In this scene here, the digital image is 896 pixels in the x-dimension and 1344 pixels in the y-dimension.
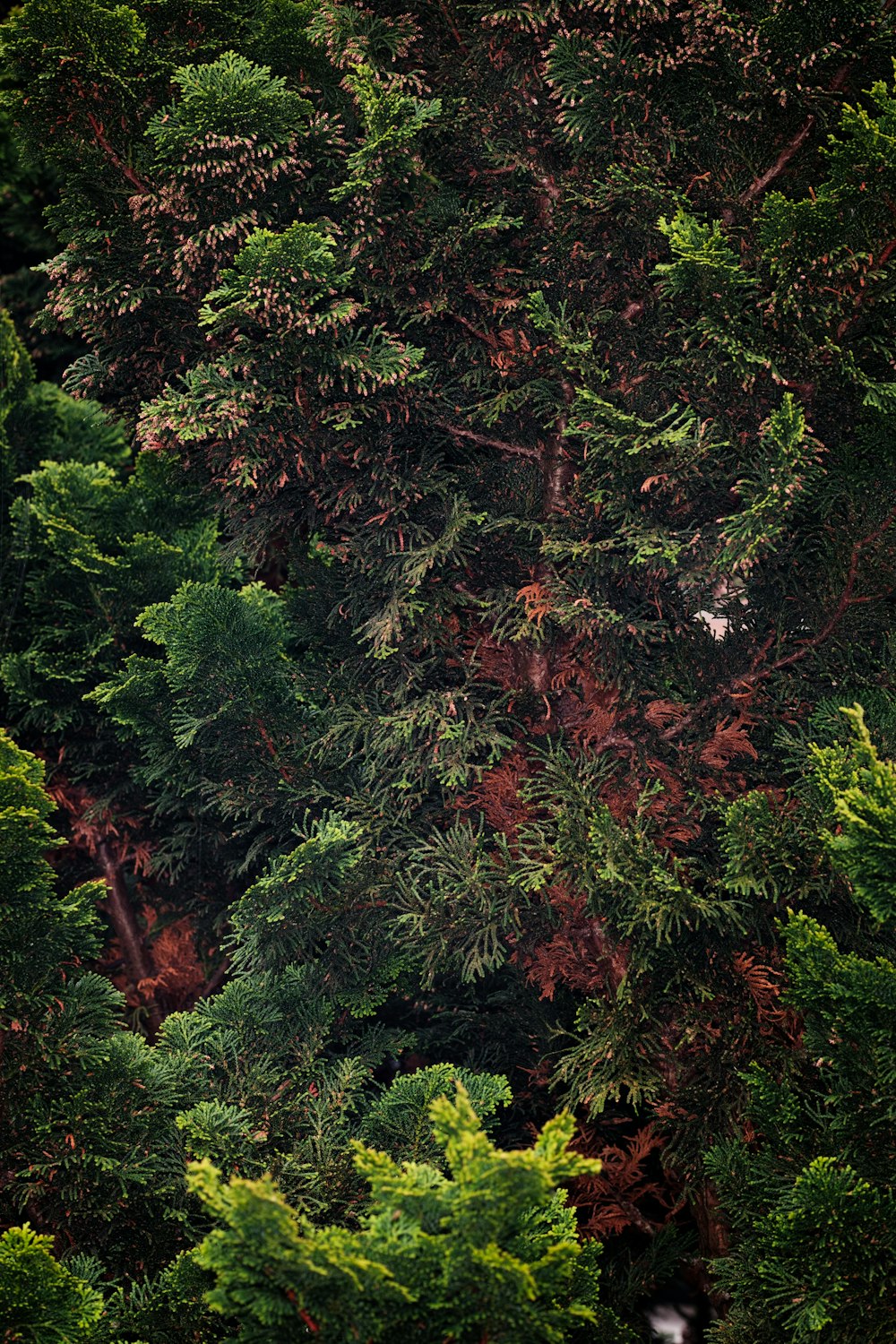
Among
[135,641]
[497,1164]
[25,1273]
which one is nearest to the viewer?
[497,1164]

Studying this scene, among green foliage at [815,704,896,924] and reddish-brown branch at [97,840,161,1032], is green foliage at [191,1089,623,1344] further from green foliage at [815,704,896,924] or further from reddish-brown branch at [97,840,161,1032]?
reddish-brown branch at [97,840,161,1032]

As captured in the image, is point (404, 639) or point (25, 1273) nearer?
point (25, 1273)

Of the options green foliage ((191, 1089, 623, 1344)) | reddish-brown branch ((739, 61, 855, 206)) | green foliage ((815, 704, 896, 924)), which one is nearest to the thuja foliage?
reddish-brown branch ((739, 61, 855, 206))

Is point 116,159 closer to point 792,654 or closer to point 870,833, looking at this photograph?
point 792,654

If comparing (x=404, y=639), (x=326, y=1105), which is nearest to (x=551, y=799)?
(x=404, y=639)

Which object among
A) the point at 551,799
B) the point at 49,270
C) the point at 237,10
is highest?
the point at 237,10

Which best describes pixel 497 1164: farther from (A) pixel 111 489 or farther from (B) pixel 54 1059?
(A) pixel 111 489

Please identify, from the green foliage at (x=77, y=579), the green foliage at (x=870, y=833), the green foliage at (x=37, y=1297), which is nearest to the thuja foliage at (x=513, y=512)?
the green foliage at (x=870, y=833)
